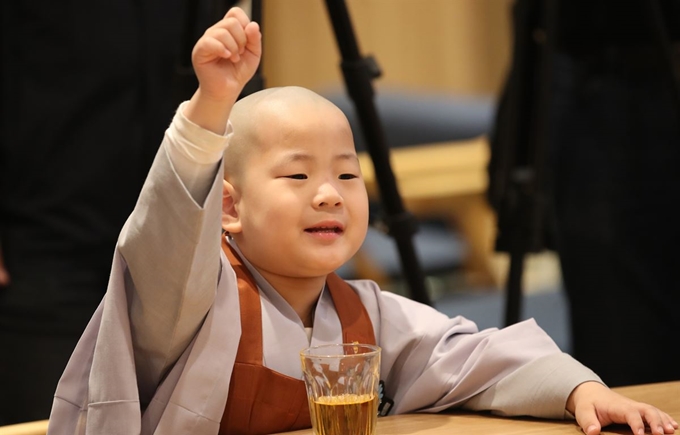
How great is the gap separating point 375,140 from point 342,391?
519 millimetres

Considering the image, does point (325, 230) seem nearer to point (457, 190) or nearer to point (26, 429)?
point (26, 429)

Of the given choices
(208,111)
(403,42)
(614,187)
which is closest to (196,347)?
(208,111)

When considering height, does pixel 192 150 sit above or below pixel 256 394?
above

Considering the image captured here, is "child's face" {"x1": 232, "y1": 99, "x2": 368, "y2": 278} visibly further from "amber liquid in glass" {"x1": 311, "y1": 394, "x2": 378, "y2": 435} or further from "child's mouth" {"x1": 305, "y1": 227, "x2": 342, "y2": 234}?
"amber liquid in glass" {"x1": 311, "y1": 394, "x2": 378, "y2": 435}

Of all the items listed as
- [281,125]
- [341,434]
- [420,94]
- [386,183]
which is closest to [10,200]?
[386,183]

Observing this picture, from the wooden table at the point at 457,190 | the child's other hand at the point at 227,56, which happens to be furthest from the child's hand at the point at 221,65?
the wooden table at the point at 457,190

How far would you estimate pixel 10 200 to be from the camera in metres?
1.38

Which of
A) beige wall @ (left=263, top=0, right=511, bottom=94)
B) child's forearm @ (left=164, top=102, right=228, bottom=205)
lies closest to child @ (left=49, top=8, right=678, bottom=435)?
child's forearm @ (left=164, top=102, right=228, bottom=205)

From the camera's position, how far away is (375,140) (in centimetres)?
114

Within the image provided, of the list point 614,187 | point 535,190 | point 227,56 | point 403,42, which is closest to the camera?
point 227,56

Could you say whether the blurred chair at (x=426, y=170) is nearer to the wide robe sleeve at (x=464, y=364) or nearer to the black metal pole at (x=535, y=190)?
the black metal pole at (x=535, y=190)

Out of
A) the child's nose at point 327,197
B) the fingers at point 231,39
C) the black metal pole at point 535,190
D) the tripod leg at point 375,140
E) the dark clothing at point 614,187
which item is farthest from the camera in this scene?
the dark clothing at point 614,187

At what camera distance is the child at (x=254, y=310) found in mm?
666

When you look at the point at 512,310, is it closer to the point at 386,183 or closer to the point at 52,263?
the point at 386,183
